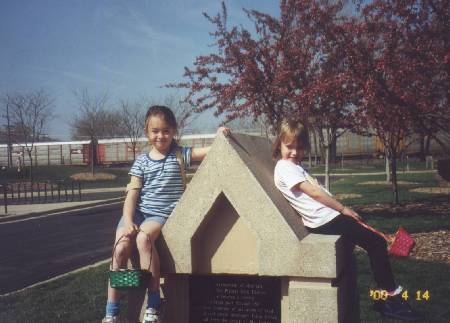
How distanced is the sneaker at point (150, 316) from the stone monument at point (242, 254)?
0.24 meters

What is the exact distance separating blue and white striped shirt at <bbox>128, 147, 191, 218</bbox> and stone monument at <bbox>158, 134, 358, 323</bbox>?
338 millimetres

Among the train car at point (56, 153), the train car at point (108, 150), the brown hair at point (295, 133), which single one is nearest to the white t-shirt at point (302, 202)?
the brown hair at point (295, 133)

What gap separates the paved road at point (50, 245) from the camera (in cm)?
769

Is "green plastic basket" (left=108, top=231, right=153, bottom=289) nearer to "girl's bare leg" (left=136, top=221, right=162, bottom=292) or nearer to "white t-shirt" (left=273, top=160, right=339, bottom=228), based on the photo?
"girl's bare leg" (left=136, top=221, right=162, bottom=292)

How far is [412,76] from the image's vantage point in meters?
6.98

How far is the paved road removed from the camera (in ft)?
25.2

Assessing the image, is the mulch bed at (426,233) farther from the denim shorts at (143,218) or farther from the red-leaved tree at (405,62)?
the denim shorts at (143,218)

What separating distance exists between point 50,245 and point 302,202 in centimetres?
864

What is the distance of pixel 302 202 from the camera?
9.79 ft

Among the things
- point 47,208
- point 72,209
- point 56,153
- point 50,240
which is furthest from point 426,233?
point 56,153

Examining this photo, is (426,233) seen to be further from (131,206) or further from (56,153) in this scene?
(56,153)

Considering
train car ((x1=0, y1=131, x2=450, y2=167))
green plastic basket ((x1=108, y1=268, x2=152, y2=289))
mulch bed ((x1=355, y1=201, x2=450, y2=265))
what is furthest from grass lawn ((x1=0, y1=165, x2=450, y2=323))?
train car ((x1=0, y1=131, x2=450, y2=167))

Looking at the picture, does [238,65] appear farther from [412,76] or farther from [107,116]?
[107,116]

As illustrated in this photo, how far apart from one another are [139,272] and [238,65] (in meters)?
8.31
